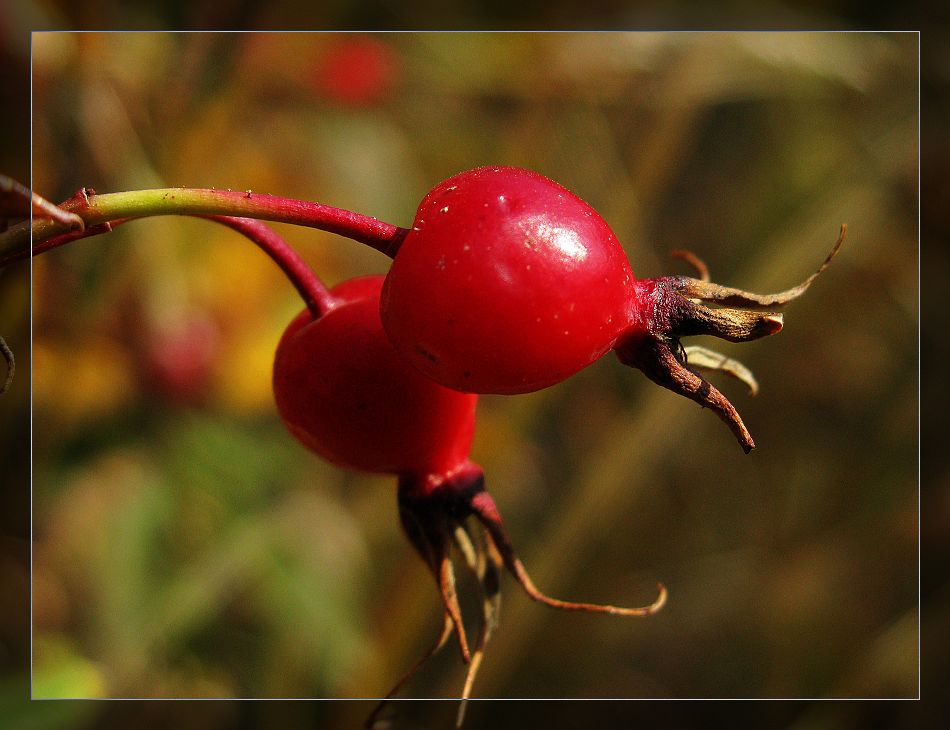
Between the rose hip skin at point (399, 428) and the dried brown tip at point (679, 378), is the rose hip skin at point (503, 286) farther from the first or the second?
the rose hip skin at point (399, 428)

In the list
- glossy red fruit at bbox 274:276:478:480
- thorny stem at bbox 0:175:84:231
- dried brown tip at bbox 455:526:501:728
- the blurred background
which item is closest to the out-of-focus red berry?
the blurred background

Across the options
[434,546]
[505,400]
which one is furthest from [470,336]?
[505,400]

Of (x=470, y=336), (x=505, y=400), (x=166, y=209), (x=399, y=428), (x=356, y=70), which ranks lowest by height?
(x=505, y=400)

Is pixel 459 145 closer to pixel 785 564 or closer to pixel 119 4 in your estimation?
pixel 119 4

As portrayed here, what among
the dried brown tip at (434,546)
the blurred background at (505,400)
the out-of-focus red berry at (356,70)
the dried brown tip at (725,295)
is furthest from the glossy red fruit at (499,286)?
the out-of-focus red berry at (356,70)

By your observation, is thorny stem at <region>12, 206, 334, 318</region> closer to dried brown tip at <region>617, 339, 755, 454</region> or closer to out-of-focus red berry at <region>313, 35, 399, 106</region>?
dried brown tip at <region>617, 339, 755, 454</region>

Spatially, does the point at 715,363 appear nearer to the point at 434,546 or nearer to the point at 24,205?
the point at 434,546
